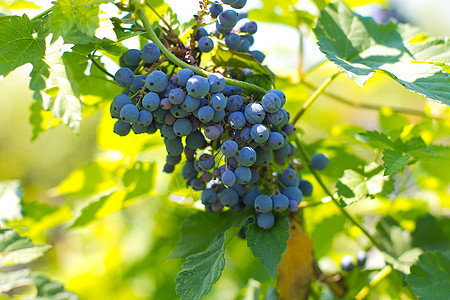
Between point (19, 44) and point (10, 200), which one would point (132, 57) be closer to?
point (19, 44)

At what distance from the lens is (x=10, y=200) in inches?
49.4

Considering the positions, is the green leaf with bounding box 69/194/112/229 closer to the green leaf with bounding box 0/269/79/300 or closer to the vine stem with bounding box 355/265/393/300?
the green leaf with bounding box 0/269/79/300

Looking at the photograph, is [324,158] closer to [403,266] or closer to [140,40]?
[403,266]

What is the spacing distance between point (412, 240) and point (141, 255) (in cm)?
136

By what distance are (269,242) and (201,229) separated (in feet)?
0.73

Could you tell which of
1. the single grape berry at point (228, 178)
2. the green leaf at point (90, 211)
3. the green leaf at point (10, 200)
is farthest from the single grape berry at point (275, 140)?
the green leaf at point (10, 200)

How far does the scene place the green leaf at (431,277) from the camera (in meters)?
0.96

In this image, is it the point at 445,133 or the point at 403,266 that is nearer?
the point at 403,266

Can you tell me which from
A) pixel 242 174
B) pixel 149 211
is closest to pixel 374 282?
pixel 242 174

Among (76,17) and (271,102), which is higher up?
(76,17)

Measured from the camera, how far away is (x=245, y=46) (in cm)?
93

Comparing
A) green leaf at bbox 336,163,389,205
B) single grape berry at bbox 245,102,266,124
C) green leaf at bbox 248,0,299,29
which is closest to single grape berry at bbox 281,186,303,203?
green leaf at bbox 336,163,389,205

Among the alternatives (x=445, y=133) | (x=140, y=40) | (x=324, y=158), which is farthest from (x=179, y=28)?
(x=445, y=133)

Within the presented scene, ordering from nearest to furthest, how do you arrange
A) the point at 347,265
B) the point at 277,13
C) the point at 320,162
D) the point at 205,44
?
the point at 205,44
the point at 320,162
the point at 347,265
the point at 277,13
